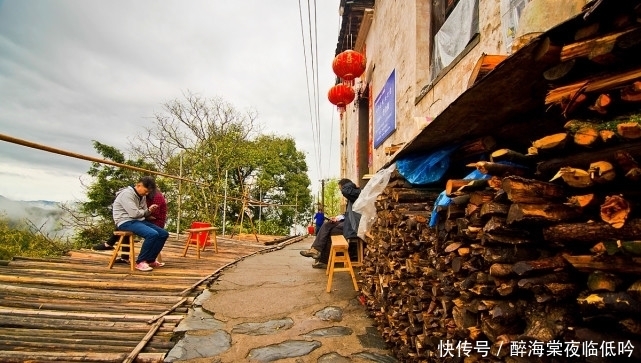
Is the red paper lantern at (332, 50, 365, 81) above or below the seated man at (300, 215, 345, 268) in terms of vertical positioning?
above

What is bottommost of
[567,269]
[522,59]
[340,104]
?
[567,269]

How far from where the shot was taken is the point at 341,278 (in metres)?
5.28

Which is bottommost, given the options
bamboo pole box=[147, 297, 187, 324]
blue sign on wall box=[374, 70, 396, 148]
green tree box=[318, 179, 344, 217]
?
bamboo pole box=[147, 297, 187, 324]

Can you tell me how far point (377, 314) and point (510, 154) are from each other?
8.17ft

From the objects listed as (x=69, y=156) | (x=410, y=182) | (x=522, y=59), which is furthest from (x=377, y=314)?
(x=69, y=156)

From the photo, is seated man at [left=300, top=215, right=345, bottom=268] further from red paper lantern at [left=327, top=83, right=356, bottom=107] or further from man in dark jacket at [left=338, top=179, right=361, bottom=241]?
red paper lantern at [left=327, top=83, right=356, bottom=107]

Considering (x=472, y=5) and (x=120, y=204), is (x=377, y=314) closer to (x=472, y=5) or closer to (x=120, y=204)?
(x=472, y=5)

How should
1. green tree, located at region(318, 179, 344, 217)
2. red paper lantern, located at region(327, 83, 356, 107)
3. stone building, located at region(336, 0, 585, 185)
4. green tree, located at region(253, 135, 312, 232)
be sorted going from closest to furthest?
stone building, located at region(336, 0, 585, 185) < red paper lantern, located at region(327, 83, 356, 107) < green tree, located at region(253, 135, 312, 232) < green tree, located at region(318, 179, 344, 217)

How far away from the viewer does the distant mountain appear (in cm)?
946

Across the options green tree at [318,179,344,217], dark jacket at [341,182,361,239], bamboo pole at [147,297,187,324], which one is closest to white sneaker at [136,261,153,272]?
bamboo pole at [147,297,187,324]

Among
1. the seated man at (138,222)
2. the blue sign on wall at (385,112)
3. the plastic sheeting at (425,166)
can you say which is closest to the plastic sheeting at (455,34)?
the blue sign on wall at (385,112)

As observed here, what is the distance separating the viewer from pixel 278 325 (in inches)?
131

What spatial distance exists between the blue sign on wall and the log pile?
4.91m

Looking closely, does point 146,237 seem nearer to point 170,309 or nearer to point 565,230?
point 170,309
